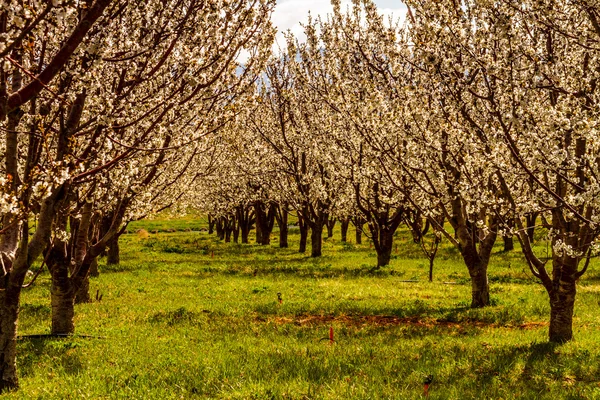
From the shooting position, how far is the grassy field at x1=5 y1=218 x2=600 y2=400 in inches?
298

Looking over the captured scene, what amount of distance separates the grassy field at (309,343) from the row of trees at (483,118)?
156cm

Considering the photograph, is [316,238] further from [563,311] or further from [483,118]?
[483,118]

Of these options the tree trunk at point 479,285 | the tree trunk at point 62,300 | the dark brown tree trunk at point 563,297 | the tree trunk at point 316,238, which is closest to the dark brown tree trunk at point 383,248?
the tree trunk at point 316,238

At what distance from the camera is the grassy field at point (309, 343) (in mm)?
7566

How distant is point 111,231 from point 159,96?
2923 mm

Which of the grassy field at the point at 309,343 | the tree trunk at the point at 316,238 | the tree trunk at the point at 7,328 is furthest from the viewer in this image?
the tree trunk at the point at 316,238

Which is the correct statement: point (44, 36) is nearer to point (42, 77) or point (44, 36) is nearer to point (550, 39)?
point (42, 77)

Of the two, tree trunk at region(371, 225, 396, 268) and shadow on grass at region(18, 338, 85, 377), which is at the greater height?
tree trunk at region(371, 225, 396, 268)

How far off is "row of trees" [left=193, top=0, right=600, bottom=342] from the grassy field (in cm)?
156

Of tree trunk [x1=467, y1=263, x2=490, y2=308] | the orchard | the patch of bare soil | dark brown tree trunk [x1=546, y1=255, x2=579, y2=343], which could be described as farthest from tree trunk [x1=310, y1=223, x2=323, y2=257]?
dark brown tree trunk [x1=546, y1=255, x2=579, y2=343]

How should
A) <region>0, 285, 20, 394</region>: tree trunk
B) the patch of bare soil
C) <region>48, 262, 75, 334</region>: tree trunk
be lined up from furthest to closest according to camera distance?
1. the patch of bare soil
2. <region>48, 262, 75, 334</region>: tree trunk
3. <region>0, 285, 20, 394</region>: tree trunk

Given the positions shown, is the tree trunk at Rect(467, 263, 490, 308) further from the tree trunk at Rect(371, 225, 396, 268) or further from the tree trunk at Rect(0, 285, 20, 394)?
the tree trunk at Rect(0, 285, 20, 394)

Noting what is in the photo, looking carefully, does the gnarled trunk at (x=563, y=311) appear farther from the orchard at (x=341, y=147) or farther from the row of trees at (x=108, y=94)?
the row of trees at (x=108, y=94)

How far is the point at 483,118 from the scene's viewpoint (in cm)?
851
